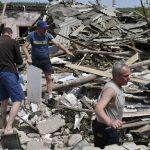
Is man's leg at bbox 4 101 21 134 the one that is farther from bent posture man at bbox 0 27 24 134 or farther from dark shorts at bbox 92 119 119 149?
dark shorts at bbox 92 119 119 149

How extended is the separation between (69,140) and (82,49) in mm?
5734

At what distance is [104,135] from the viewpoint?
550 centimetres

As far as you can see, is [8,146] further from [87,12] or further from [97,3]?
[97,3]

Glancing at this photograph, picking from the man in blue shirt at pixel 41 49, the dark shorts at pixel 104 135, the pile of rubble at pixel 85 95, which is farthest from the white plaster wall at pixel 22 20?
the dark shorts at pixel 104 135

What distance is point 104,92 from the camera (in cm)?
521

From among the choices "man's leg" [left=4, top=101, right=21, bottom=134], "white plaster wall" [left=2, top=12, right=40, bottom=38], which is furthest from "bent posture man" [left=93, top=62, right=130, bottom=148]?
"white plaster wall" [left=2, top=12, right=40, bottom=38]

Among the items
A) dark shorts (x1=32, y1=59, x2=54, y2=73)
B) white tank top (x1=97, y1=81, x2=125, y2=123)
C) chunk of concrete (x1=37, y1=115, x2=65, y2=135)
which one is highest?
white tank top (x1=97, y1=81, x2=125, y2=123)

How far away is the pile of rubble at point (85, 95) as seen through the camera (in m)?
7.93

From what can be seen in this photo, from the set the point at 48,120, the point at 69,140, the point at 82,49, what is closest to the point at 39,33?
the point at 48,120

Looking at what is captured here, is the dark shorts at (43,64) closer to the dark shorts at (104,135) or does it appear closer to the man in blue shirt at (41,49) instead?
the man in blue shirt at (41,49)

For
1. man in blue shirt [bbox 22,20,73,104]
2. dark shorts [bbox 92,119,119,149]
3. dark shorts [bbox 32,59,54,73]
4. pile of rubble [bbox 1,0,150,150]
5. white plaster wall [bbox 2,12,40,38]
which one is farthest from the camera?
white plaster wall [bbox 2,12,40,38]

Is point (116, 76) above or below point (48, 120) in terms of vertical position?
above

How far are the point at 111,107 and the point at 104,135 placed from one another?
40cm

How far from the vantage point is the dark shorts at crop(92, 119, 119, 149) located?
545 cm
